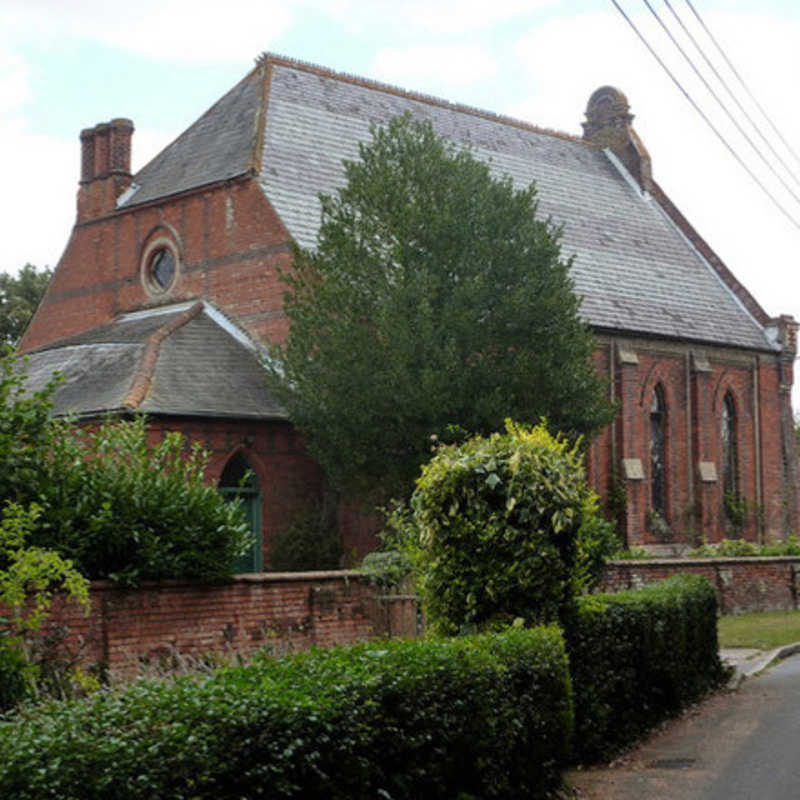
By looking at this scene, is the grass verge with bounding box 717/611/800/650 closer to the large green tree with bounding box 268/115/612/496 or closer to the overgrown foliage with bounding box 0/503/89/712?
the large green tree with bounding box 268/115/612/496

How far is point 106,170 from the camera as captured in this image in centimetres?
3541

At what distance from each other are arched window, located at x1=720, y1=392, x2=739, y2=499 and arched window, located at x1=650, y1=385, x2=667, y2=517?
2946 mm

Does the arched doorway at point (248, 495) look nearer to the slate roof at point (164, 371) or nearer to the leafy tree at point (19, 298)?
the slate roof at point (164, 371)

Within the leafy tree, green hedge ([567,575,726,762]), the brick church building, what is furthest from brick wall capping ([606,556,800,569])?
the leafy tree

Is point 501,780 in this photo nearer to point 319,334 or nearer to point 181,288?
point 319,334

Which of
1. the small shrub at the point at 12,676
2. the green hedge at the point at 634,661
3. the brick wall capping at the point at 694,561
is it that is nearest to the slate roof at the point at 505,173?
the brick wall capping at the point at 694,561

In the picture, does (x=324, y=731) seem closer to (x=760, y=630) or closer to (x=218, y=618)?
(x=218, y=618)

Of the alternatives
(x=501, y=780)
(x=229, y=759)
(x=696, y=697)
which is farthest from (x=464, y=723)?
(x=696, y=697)

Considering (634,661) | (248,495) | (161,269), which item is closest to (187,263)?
(161,269)

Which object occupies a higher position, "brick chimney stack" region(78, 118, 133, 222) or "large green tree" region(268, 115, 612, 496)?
"brick chimney stack" region(78, 118, 133, 222)

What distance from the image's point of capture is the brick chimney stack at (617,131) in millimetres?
44781

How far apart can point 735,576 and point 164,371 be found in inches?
503

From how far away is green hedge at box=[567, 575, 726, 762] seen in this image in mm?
11945

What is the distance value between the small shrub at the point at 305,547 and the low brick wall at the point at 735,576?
6448mm
